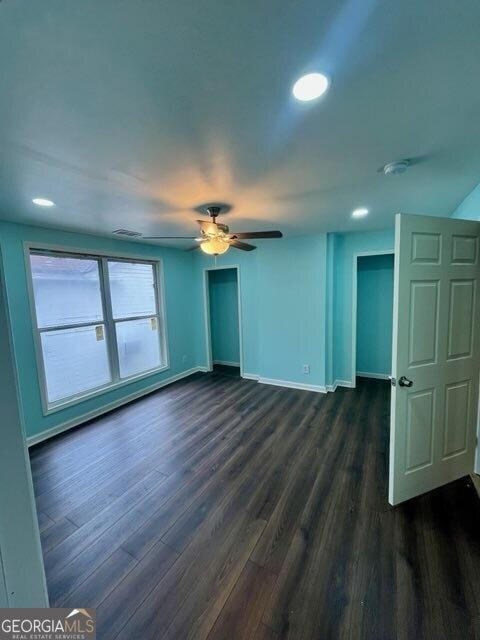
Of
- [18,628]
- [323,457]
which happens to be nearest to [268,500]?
[323,457]

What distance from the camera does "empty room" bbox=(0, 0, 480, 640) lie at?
84cm

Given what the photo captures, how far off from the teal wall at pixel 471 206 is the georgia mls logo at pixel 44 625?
129 inches

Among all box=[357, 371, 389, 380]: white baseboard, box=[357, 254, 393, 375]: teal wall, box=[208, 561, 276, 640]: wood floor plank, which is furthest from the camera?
box=[357, 371, 389, 380]: white baseboard

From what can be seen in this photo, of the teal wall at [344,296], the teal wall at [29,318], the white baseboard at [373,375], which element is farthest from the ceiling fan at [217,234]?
the white baseboard at [373,375]

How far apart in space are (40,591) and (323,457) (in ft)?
7.64

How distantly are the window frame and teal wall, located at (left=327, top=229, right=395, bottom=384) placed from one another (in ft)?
9.38

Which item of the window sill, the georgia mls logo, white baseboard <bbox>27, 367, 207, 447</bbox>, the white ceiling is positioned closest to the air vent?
the white ceiling

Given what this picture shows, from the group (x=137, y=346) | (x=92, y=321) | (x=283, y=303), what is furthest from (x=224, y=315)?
(x=92, y=321)

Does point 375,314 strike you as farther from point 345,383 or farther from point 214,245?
point 214,245

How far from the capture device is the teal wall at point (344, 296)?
3.91 m

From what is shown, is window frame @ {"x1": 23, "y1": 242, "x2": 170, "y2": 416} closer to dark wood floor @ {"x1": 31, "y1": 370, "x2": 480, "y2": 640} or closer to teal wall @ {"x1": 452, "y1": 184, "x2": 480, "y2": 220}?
dark wood floor @ {"x1": 31, "y1": 370, "x2": 480, "y2": 640}

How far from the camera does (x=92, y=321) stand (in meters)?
3.51

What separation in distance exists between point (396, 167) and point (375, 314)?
318cm

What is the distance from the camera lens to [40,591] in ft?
2.08
